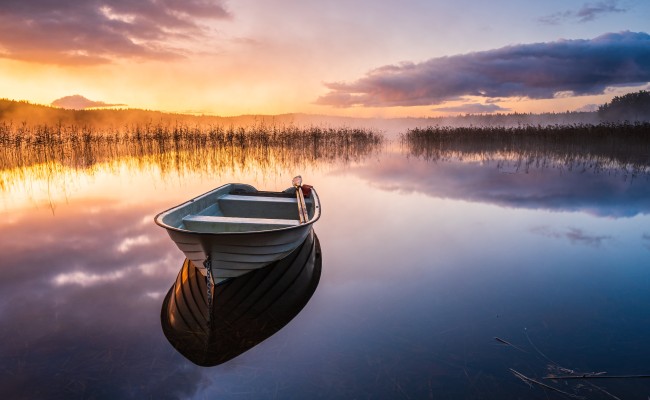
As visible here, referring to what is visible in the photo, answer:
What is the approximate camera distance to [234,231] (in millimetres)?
4887

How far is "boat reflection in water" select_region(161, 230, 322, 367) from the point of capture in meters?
3.71

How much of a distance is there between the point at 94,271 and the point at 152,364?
9.64 ft

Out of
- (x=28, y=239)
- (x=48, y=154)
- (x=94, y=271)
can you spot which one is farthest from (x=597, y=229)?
(x=48, y=154)

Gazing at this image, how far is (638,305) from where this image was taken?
4.49 metres

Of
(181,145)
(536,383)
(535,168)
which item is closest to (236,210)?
(536,383)

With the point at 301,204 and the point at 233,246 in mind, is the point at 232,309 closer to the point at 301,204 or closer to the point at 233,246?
the point at 233,246

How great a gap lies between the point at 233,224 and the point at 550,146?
2133 centimetres

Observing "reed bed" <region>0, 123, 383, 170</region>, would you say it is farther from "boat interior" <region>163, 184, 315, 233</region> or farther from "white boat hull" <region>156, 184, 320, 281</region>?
"white boat hull" <region>156, 184, 320, 281</region>

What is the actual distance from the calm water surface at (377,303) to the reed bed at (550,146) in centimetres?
662

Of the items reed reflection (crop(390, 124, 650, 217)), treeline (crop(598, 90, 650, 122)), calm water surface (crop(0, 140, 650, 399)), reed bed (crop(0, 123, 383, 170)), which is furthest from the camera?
treeline (crop(598, 90, 650, 122))

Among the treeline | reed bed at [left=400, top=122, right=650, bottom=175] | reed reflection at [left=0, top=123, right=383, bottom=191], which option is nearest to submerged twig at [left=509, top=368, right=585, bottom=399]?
reed reflection at [left=0, top=123, right=383, bottom=191]

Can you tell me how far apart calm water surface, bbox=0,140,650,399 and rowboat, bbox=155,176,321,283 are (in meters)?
0.83

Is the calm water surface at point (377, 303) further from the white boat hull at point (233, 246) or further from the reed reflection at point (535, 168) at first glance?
the white boat hull at point (233, 246)

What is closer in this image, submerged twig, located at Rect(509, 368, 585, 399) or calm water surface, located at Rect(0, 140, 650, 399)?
submerged twig, located at Rect(509, 368, 585, 399)
